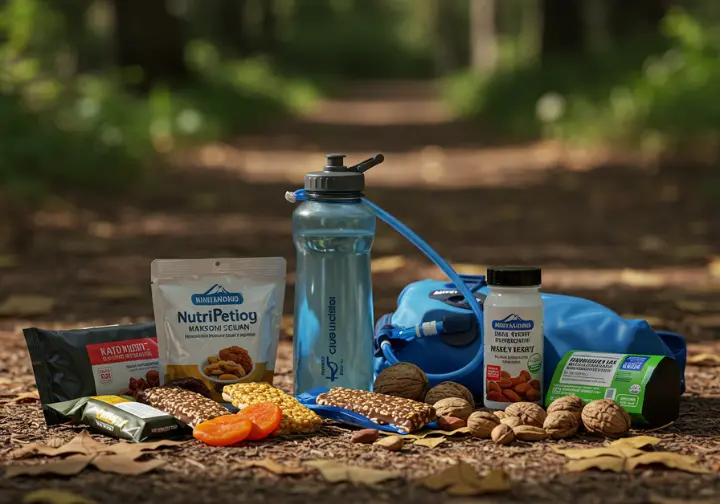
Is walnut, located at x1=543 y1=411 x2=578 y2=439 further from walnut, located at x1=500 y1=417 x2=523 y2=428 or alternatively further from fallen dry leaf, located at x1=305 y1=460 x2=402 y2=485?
fallen dry leaf, located at x1=305 y1=460 x2=402 y2=485

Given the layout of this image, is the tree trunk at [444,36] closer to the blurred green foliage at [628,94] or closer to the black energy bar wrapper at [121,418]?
the blurred green foliage at [628,94]

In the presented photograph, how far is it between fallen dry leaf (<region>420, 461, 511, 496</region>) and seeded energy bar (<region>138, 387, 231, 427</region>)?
736 millimetres

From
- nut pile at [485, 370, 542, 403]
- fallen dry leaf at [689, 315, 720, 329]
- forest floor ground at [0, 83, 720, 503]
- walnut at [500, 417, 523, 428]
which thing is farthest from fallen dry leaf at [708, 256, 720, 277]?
walnut at [500, 417, 523, 428]

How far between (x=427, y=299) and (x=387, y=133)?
14.1 metres

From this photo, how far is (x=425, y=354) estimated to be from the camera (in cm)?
359

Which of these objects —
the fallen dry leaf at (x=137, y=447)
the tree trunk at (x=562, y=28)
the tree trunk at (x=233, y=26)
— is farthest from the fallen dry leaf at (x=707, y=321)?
the tree trunk at (x=233, y=26)

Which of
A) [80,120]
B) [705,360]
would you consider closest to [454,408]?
[705,360]

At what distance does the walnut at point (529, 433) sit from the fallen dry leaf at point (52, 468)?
43.8 inches

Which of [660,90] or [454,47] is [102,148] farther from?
[454,47]

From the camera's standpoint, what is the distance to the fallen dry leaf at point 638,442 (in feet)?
9.72

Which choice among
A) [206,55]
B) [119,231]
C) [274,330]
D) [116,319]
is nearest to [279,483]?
[274,330]

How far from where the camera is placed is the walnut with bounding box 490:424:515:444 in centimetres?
303

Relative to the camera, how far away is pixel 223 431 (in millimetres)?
3031

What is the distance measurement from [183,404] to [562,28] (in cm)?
1531
